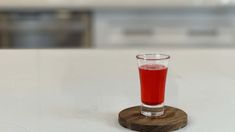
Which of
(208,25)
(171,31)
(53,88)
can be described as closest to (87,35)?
(171,31)

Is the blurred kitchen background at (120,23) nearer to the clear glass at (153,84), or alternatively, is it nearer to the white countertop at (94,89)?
the white countertop at (94,89)

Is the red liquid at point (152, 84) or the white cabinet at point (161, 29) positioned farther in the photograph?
the white cabinet at point (161, 29)

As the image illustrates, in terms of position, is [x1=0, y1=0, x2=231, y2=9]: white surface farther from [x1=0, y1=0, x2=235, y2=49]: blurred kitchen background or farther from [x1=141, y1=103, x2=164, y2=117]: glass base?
[x1=141, y1=103, x2=164, y2=117]: glass base

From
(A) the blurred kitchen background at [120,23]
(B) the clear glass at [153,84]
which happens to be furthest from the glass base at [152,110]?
(A) the blurred kitchen background at [120,23]

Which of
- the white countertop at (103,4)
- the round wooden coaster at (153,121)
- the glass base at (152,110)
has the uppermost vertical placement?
the white countertop at (103,4)

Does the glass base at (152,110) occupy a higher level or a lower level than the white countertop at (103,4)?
lower

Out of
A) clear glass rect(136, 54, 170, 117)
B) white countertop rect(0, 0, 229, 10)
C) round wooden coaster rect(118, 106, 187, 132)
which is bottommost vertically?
round wooden coaster rect(118, 106, 187, 132)

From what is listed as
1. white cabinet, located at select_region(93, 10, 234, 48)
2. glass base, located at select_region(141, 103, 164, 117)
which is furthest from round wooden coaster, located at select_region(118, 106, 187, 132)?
white cabinet, located at select_region(93, 10, 234, 48)

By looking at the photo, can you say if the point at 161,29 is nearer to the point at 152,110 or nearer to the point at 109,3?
the point at 109,3

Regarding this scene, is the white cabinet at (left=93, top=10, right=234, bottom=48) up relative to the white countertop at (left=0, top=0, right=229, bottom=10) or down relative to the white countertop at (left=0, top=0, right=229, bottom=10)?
down
